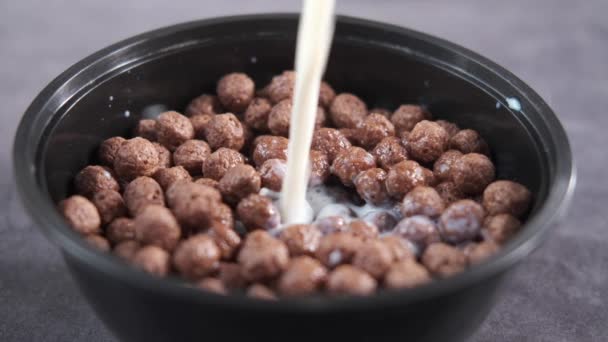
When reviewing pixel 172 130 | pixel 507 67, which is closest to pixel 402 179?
pixel 172 130

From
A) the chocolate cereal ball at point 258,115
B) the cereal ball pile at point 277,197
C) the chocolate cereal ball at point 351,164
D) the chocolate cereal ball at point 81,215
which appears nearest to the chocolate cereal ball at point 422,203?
the cereal ball pile at point 277,197

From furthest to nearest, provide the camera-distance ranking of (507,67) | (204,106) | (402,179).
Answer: (507,67) < (204,106) < (402,179)

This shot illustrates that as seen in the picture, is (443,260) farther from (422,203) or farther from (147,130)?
(147,130)

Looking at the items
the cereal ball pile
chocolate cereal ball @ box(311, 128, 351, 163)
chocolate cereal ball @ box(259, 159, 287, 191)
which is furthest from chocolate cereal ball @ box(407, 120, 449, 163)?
chocolate cereal ball @ box(259, 159, 287, 191)

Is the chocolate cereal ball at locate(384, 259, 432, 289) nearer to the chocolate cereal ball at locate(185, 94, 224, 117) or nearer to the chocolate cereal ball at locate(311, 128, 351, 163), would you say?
the chocolate cereal ball at locate(311, 128, 351, 163)

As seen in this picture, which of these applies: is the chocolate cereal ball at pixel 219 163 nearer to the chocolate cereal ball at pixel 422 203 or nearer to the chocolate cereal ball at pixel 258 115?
the chocolate cereal ball at pixel 258 115
